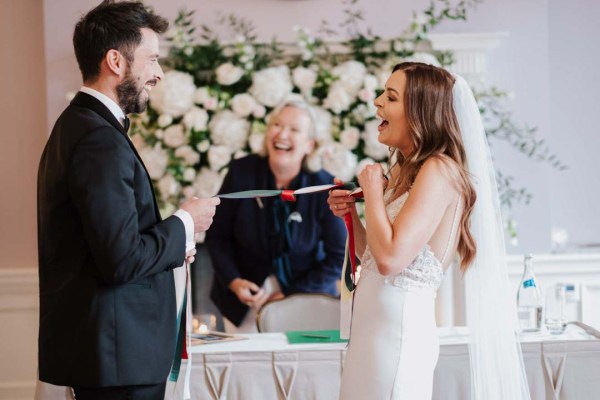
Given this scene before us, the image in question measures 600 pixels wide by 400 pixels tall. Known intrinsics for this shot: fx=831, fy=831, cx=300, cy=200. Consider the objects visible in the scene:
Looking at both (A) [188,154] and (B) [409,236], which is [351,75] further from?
(B) [409,236]

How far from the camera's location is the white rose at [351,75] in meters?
4.83

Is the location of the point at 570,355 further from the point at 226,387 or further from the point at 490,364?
the point at 226,387

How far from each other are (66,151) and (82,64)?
0.31m

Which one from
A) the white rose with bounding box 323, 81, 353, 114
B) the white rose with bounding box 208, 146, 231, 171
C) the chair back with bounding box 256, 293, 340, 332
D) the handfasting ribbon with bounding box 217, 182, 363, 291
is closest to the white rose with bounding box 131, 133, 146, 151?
the white rose with bounding box 208, 146, 231, 171

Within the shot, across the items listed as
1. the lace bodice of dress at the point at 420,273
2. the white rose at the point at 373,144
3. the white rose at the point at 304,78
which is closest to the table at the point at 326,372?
the lace bodice of dress at the point at 420,273

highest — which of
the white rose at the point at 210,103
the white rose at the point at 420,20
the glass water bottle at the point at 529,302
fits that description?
the white rose at the point at 420,20

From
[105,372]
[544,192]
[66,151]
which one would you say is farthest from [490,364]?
[544,192]

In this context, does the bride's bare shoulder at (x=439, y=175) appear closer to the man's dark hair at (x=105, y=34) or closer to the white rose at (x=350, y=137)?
the man's dark hair at (x=105, y=34)

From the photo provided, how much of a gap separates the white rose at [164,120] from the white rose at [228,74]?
1.19 feet

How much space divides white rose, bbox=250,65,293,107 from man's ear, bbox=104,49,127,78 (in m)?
2.49

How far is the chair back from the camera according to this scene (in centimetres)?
421

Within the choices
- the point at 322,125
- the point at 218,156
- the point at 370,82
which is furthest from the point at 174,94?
the point at 370,82

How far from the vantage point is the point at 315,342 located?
3412 millimetres

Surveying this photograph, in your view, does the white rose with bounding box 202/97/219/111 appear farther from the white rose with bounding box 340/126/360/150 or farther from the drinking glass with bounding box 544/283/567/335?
the drinking glass with bounding box 544/283/567/335
